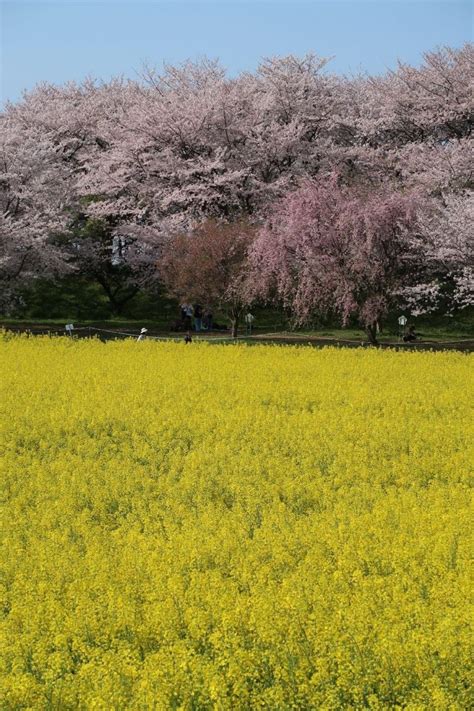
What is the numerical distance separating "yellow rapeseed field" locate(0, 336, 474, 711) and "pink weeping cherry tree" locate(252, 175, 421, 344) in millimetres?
15150

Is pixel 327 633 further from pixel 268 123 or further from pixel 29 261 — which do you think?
pixel 268 123

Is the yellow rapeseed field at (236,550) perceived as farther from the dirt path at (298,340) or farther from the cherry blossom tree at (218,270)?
the cherry blossom tree at (218,270)

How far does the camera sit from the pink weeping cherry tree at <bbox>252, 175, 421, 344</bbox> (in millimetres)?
30141

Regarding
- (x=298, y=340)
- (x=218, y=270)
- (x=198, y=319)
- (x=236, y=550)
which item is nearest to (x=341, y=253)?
(x=298, y=340)

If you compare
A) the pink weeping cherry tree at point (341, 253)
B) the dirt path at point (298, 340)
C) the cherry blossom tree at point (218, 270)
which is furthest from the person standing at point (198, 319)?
the pink weeping cherry tree at point (341, 253)

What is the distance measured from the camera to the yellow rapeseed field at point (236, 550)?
4750 mm

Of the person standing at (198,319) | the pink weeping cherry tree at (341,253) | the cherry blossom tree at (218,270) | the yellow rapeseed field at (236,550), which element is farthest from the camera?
the person standing at (198,319)

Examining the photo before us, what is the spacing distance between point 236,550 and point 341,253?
2486cm

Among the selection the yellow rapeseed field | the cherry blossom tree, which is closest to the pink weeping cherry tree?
the cherry blossom tree

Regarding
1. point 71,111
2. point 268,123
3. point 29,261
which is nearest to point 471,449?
point 29,261

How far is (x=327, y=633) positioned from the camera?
5027 millimetres

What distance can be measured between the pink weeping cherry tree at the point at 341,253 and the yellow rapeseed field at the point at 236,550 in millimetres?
15150

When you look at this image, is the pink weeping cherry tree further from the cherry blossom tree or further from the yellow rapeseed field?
the yellow rapeseed field

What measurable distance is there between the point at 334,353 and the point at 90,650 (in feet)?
59.5
